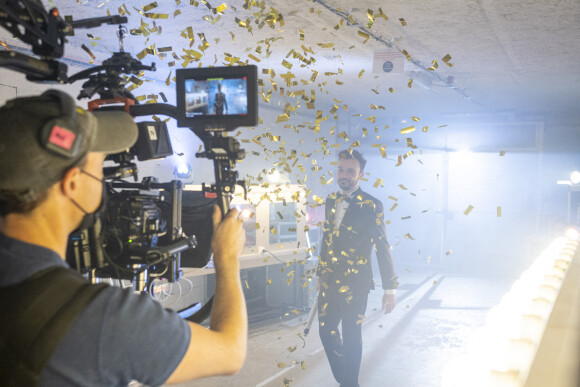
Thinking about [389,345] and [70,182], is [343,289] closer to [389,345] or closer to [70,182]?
[389,345]

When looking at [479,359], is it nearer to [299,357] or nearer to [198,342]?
[198,342]

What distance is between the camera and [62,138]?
1.03 m

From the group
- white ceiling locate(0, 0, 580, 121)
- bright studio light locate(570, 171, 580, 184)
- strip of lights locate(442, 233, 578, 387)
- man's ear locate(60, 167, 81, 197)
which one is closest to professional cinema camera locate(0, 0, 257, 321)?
man's ear locate(60, 167, 81, 197)

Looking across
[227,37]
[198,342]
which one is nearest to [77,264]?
[198,342]

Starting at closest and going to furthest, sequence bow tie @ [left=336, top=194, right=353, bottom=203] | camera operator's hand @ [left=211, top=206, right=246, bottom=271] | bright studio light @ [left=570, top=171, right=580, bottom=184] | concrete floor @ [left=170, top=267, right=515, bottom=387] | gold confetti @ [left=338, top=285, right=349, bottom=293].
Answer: camera operator's hand @ [left=211, top=206, right=246, bottom=271], gold confetti @ [left=338, top=285, right=349, bottom=293], bow tie @ [left=336, top=194, right=353, bottom=203], concrete floor @ [left=170, top=267, right=515, bottom=387], bright studio light @ [left=570, top=171, right=580, bottom=184]

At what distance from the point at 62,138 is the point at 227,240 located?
572mm

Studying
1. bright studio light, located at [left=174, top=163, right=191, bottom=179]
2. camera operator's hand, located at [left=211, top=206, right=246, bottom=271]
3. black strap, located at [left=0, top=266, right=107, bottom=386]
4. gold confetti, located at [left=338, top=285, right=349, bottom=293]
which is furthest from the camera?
bright studio light, located at [left=174, top=163, right=191, bottom=179]

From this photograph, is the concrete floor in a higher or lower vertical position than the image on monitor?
lower

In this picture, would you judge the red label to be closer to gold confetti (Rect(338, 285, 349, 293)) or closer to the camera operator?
the camera operator

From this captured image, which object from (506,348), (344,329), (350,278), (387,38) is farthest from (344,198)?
(506,348)

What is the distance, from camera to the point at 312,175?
388 inches

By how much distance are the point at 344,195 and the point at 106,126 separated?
343 centimetres

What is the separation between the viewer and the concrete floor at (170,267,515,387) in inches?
184

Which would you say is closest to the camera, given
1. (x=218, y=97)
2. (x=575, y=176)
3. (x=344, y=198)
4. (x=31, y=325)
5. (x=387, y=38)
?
(x=31, y=325)
